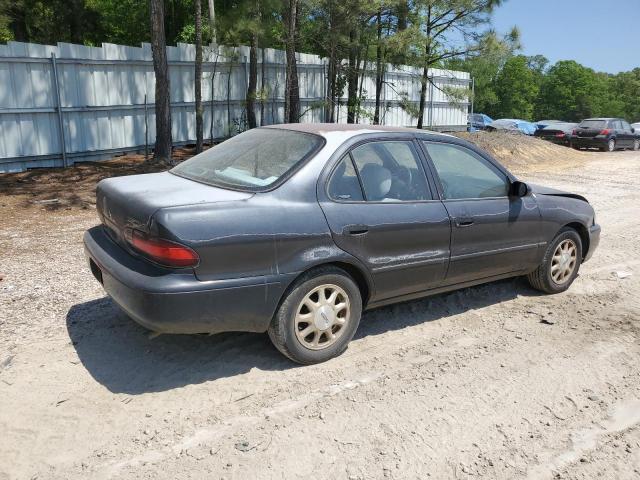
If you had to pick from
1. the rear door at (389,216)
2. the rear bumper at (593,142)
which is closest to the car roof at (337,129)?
the rear door at (389,216)

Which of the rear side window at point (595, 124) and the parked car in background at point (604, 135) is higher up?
the rear side window at point (595, 124)

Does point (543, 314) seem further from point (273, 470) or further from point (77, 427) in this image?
Result: point (77, 427)

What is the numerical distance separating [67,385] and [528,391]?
2.89 metres

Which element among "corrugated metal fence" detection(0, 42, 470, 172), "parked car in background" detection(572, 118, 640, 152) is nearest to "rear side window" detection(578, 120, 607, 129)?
"parked car in background" detection(572, 118, 640, 152)

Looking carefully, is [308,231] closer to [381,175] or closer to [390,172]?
[381,175]

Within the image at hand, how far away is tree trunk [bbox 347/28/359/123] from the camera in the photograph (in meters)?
15.8

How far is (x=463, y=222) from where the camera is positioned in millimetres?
4531

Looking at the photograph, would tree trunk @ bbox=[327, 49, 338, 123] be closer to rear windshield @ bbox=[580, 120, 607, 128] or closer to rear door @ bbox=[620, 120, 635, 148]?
rear windshield @ bbox=[580, 120, 607, 128]

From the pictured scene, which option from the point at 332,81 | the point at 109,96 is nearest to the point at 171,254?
the point at 109,96

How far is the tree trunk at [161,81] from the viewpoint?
11.9 meters

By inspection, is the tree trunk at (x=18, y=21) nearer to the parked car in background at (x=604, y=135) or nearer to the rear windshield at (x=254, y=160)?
the rear windshield at (x=254, y=160)

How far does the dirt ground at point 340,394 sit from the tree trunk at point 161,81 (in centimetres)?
757

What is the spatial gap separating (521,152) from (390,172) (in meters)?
16.8

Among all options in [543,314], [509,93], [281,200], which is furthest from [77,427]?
[509,93]
